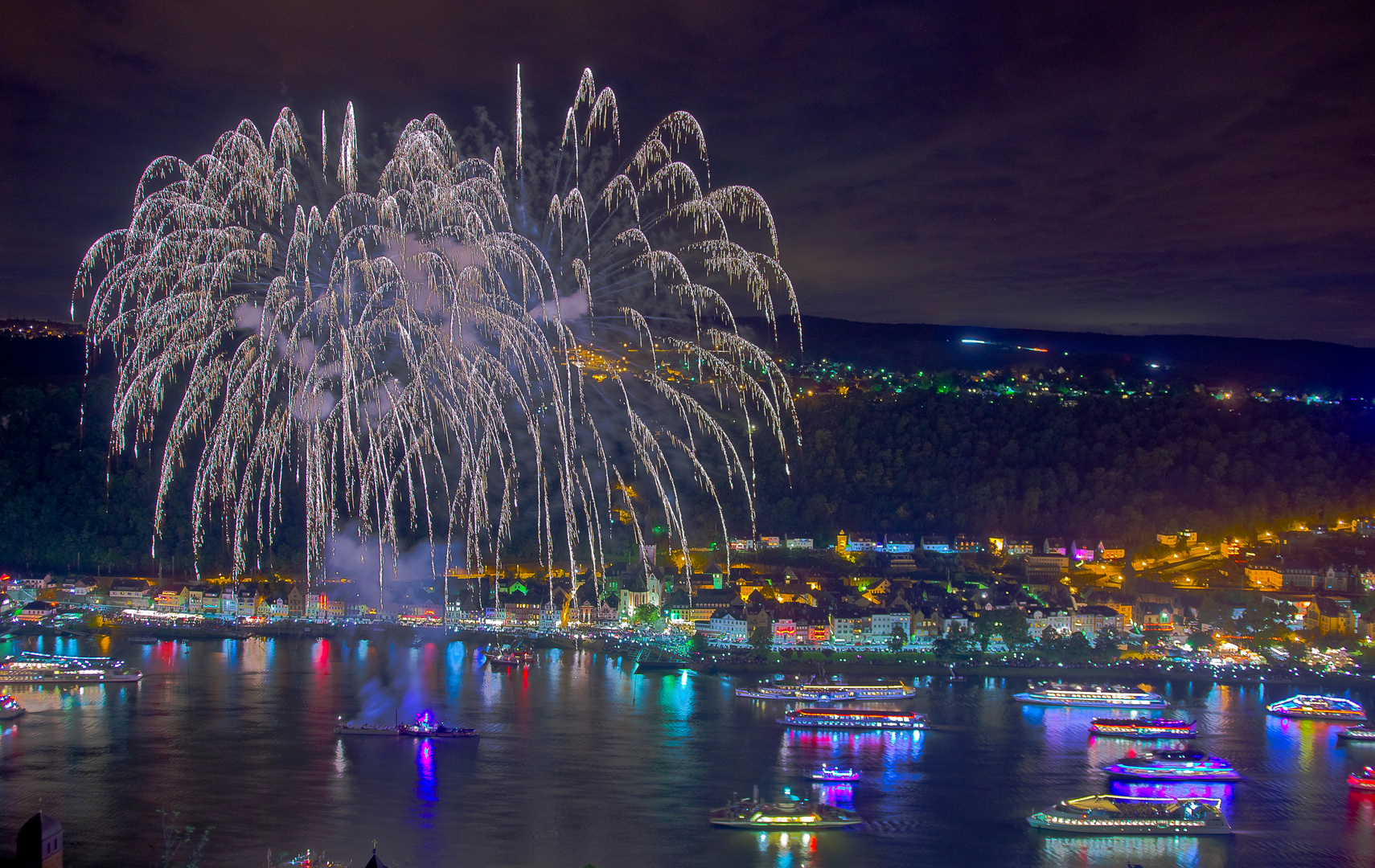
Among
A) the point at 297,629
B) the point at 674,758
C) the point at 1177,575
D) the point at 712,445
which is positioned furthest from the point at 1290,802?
the point at 712,445

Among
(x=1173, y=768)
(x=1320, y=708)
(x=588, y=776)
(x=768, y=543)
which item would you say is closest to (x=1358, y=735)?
(x=1320, y=708)

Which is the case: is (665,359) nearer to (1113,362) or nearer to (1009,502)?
(1009,502)

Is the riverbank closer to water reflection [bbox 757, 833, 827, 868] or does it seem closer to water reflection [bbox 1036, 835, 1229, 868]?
water reflection [bbox 1036, 835, 1229, 868]

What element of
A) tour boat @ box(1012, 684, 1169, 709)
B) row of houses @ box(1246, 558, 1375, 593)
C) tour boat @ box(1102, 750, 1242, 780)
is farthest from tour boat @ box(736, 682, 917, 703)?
row of houses @ box(1246, 558, 1375, 593)

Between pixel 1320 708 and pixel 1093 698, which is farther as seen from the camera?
pixel 1093 698

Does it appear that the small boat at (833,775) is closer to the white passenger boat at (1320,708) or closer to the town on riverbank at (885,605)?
the town on riverbank at (885,605)

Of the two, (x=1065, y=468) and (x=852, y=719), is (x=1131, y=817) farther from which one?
(x=1065, y=468)
